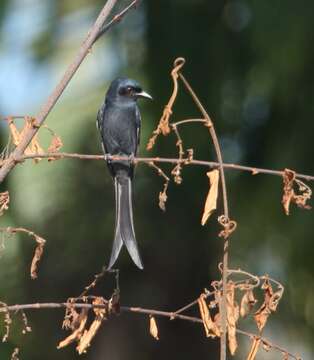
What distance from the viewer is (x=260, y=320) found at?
2.25 meters

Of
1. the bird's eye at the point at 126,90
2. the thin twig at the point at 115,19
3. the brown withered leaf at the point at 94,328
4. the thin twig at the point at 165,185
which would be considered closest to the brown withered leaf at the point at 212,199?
the thin twig at the point at 165,185

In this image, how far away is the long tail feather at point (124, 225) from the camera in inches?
115

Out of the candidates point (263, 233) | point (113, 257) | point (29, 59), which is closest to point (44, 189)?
point (29, 59)

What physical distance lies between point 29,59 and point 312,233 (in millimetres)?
2369

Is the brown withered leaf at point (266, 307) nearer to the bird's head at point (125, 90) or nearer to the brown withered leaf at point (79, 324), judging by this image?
the brown withered leaf at point (79, 324)

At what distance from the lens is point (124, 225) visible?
3.33 metres

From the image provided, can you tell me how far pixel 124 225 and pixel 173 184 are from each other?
3.78m

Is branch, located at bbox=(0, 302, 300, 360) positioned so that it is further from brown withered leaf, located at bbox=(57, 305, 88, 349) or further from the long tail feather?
the long tail feather

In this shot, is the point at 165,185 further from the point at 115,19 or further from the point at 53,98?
the point at 115,19

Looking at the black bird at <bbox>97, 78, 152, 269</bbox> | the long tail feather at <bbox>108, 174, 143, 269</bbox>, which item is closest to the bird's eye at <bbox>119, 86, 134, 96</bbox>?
the black bird at <bbox>97, 78, 152, 269</bbox>

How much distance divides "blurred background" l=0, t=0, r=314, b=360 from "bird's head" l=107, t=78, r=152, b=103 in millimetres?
1759

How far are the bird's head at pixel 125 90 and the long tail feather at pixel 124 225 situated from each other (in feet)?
1.41

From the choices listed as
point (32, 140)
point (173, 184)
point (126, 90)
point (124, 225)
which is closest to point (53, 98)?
point (32, 140)

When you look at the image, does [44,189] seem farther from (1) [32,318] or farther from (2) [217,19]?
(2) [217,19]
